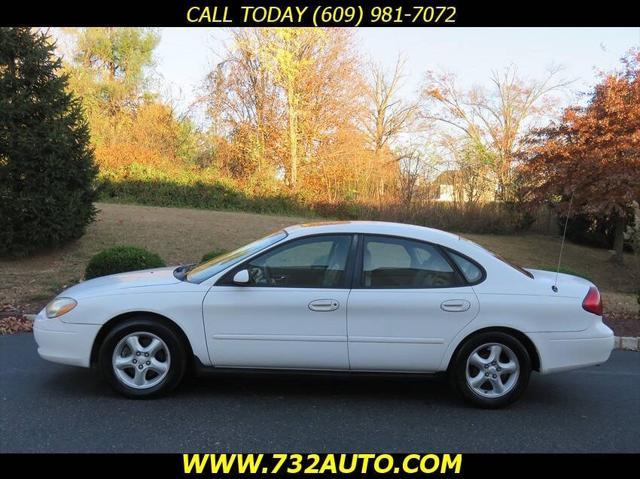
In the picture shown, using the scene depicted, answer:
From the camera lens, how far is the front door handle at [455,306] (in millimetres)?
4066

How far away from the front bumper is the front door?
3.18 ft

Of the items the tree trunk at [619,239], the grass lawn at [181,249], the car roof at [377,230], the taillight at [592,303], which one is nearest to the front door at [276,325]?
the car roof at [377,230]

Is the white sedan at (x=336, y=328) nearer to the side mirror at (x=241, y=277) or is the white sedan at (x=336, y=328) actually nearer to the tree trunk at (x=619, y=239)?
the side mirror at (x=241, y=277)

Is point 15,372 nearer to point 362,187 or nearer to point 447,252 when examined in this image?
point 447,252

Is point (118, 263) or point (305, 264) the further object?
point (118, 263)

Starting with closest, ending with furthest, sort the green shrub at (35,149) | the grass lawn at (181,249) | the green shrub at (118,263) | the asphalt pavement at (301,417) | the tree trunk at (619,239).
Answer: the asphalt pavement at (301,417)
the green shrub at (118,263)
the grass lawn at (181,249)
the green shrub at (35,149)
the tree trunk at (619,239)

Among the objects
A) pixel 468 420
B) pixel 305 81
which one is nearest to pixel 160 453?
pixel 468 420

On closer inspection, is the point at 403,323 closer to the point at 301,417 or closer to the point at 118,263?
the point at 301,417

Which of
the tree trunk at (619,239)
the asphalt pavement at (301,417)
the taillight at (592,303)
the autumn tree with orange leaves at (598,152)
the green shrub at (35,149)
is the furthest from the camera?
the tree trunk at (619,239)

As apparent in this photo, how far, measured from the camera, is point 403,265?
4.25 meters

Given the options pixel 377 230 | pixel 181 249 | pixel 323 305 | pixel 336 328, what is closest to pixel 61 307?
pixel 323 305

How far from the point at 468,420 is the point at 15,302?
721cm

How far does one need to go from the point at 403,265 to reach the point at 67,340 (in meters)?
2.81

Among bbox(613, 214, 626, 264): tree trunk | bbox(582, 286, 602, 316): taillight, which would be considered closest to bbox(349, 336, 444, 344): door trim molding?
bbox(582, 286, 602, 316): taillight
